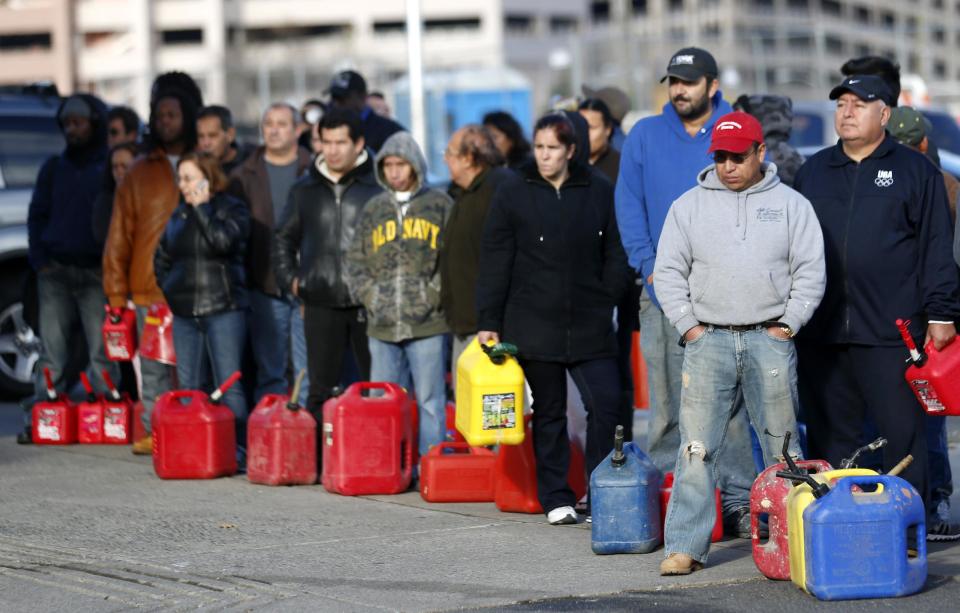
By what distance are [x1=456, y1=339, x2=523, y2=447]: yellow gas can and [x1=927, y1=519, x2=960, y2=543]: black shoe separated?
1.92 meters

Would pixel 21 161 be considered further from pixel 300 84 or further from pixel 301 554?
pixel 300 84

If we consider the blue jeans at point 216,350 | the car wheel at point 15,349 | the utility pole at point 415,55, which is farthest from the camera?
the utility pole at point 415,55

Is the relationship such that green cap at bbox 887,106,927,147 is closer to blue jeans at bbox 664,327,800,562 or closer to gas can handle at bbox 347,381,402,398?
blue jeans at bbox 664,327,800,562

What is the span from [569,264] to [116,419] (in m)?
4.36

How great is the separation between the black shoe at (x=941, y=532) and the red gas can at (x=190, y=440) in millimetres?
4150

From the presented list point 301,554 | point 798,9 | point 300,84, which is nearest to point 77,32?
point 798,9

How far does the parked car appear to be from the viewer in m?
13.8

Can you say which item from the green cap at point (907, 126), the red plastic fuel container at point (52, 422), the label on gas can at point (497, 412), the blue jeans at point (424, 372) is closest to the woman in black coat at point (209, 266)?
the blue jeans at point (424, 372)

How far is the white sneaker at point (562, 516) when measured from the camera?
864cm

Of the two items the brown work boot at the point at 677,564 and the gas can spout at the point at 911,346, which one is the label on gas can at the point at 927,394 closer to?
the gas can spout at the point at 911,346

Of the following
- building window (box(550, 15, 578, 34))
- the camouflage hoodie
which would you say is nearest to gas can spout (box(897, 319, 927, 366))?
the camouflage hoodie

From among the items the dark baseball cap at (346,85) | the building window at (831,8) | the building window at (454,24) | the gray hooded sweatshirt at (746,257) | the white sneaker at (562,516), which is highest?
the building window at (831,8)

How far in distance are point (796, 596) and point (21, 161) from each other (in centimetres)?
874

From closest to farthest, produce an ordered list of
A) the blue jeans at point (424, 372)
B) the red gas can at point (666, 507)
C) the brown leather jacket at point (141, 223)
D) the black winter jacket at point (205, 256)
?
the red gas can at point (666, 507) < the blue jeans at point (424, 372) < the black winter jacket at point (205, 256) < the brown leather jacket at point (141, 223)
